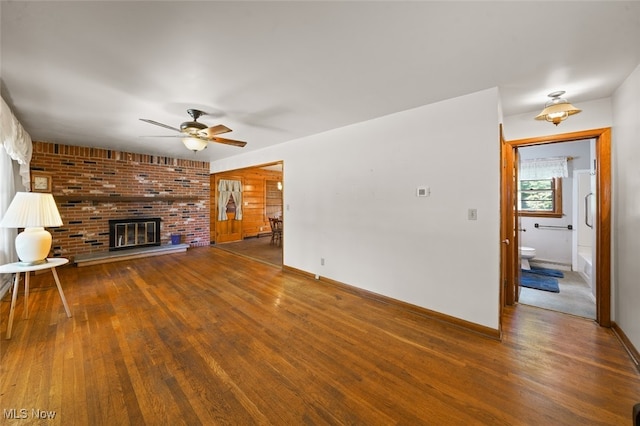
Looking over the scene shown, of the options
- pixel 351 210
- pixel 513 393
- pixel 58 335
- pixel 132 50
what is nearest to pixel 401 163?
pixel 351 210

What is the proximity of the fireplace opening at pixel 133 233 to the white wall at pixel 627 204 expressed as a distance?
25.8 feet

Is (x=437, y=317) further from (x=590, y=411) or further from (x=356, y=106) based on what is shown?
(x=356, y=106)

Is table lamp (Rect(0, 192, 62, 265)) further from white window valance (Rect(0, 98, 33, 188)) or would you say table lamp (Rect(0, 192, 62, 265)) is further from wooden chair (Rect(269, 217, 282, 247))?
wooden chair (Rect(269, 217, 282, 247))

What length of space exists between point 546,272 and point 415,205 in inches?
148

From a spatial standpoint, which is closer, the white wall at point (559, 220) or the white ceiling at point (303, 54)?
the white ceiling at point (303, 54)

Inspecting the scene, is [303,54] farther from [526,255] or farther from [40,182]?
[40,182]

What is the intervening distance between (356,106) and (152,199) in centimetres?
555

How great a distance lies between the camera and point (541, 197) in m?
5.28

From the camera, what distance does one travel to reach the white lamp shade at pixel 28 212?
246cm

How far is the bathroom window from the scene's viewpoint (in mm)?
5090

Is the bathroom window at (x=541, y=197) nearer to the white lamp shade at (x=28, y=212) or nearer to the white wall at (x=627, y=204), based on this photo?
the white wall at (x=627, y=204)

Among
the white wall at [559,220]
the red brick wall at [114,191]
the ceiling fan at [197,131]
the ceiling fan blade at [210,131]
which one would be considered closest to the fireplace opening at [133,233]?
the red brick wall at [114,191]

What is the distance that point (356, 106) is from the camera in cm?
289

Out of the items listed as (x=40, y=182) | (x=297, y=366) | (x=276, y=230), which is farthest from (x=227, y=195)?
(x=297, y=366)
